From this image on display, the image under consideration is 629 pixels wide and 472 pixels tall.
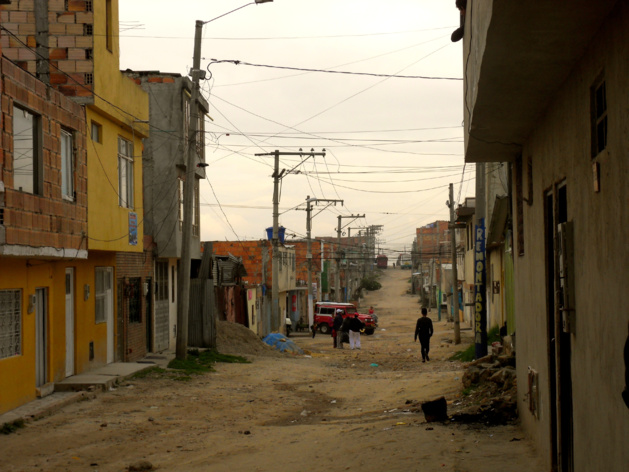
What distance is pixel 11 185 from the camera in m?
12.8

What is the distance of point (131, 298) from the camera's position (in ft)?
73.9

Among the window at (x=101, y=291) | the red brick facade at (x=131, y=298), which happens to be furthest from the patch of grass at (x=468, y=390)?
the red brick facade at (x=131, y=298)

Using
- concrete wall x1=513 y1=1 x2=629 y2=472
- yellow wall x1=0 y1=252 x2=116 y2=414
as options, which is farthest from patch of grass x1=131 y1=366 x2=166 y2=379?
concrete wall x1=513 y1=1 x2=629 y2=472

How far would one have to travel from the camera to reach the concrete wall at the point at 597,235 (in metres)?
4.64

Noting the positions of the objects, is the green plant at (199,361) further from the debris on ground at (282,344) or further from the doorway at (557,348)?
the doorway at (557,348)

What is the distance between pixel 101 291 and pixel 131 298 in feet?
8.03

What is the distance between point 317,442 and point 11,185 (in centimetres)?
681

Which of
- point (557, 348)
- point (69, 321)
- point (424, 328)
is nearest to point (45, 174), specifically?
point (69, 321)

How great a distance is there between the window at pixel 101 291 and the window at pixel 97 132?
11.5 ft

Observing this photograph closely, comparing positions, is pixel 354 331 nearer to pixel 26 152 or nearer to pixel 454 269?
pixel 454 269

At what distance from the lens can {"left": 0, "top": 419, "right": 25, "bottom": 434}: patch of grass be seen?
38.9 ft

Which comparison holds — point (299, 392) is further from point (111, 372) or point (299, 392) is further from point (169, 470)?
point (169, 470)

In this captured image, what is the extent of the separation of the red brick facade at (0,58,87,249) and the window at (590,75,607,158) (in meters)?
9.93

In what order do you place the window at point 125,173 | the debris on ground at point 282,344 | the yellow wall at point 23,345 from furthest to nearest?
the debris on ground at point 282,344, the window at point 125,173, the yellow wall at point 23,345
